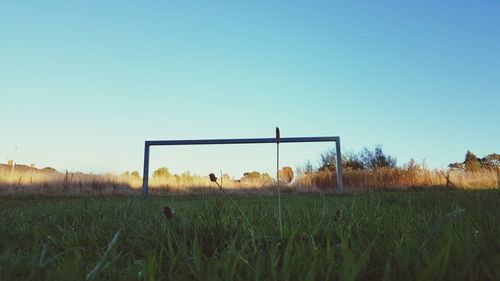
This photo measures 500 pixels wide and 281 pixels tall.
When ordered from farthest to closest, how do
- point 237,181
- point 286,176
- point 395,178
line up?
1. point 286,176
2. point 395,178
3. point 237,181

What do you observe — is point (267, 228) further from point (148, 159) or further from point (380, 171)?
point (380, 171)

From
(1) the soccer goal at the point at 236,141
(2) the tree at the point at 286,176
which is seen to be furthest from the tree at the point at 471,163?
(2) the tree at the point at 286,176

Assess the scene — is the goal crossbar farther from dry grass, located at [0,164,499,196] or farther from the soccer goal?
dry grass, located at [0,164,499,196]

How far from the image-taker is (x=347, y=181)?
14.4 metres

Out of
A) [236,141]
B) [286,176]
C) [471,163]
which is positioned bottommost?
[471,163]

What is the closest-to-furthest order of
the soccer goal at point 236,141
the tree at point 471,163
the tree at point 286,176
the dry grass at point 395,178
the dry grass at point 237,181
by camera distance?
the tree at point 471,163
the soccer goal at point 236,141
the dry grass at point 237,181
the dry grass at point 395,178
the tree at point 286,176

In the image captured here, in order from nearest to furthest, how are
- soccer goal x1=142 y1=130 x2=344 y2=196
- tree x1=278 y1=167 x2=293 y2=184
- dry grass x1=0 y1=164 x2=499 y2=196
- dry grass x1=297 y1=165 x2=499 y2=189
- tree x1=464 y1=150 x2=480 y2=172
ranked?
1. tree x1=464 y1=150 x2=480 y2=172
2. soccer goal x1=142 y1=130 x2=344 y2=196
3. dry grass x1=0 y1=164 x2=499 y2=196
4. dry grass x1=297 y1=165 x2=499 y2=189
5. tree x1=278 y1=167 x2=293 y2=184

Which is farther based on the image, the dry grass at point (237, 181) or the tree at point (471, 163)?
the dry grass at point (237, 181)

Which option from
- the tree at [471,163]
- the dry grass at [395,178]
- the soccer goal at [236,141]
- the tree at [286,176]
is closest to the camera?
the tree at [471,163]

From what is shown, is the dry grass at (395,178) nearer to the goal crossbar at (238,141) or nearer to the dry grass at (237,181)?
the dry grass at (237,181)

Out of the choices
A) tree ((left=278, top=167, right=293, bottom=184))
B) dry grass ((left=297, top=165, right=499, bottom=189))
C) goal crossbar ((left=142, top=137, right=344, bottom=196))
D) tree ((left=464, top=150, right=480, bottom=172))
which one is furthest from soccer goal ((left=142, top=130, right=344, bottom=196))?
tree ((left=464, top=150, right=480, bottom=172))

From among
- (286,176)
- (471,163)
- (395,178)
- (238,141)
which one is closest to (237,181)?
(238,141)

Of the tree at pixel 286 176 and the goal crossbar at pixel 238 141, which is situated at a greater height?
the goal crossbar at pixel 238 141

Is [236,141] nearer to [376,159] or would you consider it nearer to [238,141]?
[238,141]
